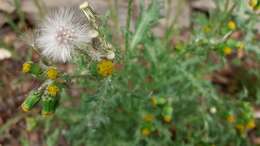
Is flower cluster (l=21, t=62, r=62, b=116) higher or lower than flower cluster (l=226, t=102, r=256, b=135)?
higher

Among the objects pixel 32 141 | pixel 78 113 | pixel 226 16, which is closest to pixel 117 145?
pixel 78 113

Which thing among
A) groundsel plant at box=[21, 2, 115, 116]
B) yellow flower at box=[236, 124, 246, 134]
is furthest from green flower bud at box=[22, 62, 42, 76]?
yellow flower at box=[236, 124, 246, 134]

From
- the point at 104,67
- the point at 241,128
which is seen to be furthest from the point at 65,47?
the point at 241,128

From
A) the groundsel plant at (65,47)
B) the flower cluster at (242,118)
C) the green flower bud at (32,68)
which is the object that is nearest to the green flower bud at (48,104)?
the groundsel plant at (65,47)

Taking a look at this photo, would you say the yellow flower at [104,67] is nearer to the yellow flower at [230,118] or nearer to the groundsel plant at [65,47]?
the groundsel plant at [65,47]

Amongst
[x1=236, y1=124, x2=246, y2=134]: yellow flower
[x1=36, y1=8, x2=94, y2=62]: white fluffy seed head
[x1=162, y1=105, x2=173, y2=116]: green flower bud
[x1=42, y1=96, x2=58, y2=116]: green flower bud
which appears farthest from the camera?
[x1=236, y1=124, x2=246, y2=134]: yellow flower


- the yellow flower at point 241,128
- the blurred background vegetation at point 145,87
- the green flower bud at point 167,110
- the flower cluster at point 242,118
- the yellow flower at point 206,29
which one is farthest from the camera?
the yellow flower at point 241,128

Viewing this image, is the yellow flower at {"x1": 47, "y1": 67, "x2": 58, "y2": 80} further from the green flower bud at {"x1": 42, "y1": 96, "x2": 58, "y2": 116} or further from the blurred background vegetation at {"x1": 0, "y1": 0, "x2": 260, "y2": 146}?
the blurred background vegetation at {"x1": 0, "y1": 0, "x2": 260, "y2": 146}

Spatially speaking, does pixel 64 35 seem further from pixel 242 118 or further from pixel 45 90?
pixel 242 118
